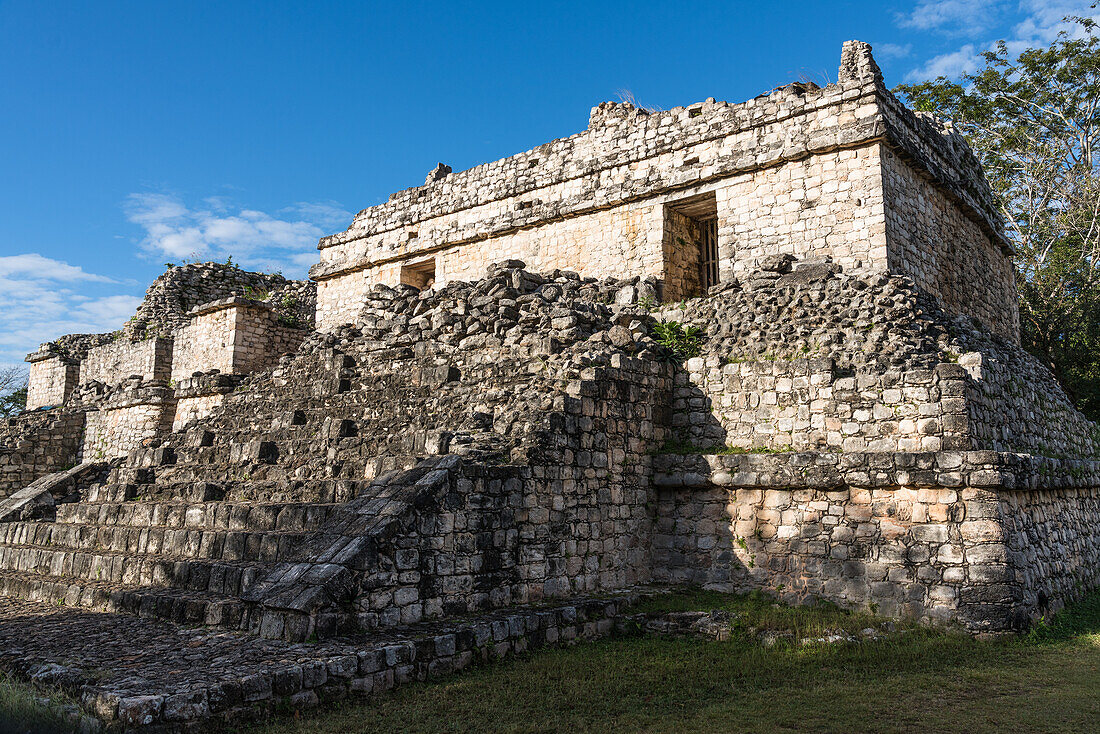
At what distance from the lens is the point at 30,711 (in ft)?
14.3

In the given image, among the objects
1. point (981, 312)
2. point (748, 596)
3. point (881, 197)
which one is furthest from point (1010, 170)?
point (748, 596)

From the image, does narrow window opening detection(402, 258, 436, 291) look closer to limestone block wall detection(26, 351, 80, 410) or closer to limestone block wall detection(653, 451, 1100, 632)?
limestone block wall detection(653, 451, 1100, 632)

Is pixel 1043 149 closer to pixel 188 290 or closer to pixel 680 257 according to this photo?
pixel 680 257

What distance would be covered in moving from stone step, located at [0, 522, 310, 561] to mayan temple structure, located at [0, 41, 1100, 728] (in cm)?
4

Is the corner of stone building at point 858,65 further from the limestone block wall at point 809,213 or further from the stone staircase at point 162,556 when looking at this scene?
the stone staircase at point 162,556

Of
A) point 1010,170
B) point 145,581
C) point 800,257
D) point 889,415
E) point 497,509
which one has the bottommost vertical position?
point 145,581

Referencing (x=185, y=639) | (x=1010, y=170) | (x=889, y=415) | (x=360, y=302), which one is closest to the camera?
(x=185, y=639)

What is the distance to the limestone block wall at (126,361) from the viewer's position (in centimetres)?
1944

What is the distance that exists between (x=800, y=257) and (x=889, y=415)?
3866 mm

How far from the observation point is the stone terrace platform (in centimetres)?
451

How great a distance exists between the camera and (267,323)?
58.4 ft

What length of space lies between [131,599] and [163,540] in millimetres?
1209

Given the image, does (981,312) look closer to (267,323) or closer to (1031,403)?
(1031,403)

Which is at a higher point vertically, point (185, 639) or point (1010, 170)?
point (1010, 170)
